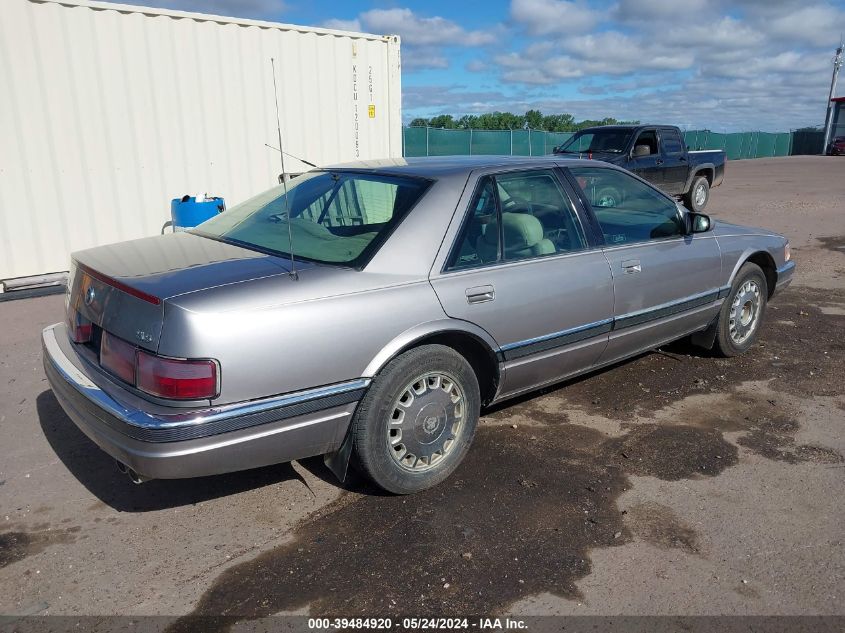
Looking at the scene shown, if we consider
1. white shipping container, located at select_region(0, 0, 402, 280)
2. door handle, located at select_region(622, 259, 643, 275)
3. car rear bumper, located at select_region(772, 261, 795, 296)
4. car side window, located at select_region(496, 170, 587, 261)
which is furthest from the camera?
white shipping container, located at select_region(0, 0, 402, 280)

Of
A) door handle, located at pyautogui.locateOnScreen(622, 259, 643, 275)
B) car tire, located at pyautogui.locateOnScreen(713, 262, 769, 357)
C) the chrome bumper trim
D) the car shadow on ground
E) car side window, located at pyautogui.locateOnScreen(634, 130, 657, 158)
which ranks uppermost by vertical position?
car side window, located at pyautogui.locateOnScreen(634, 130, 657, 158)

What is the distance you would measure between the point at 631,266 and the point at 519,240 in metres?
0.89

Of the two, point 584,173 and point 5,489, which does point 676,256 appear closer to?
point 584,173

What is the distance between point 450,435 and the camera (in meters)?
3.44

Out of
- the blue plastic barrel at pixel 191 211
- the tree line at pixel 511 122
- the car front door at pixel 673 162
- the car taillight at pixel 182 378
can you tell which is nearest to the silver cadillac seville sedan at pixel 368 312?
the car taillight at pixel 182 378

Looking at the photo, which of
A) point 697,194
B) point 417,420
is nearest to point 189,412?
point 417,420

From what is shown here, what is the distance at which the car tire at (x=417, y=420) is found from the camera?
306 cm

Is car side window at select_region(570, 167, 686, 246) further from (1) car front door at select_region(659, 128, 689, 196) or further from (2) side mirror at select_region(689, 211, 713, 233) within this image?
(1) car front door at select_region(659, 128, 689, 196)

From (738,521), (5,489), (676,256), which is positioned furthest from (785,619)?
(5,489)

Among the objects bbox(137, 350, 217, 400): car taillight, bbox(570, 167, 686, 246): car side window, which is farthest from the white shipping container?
bbox(137, 350, 217, 400): car taillight

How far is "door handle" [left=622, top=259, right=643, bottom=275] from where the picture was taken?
13.5 ft

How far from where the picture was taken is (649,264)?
4.28 metres

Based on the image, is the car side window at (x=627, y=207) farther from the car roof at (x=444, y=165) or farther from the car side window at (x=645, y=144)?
the car side window at (x=645, y=144)

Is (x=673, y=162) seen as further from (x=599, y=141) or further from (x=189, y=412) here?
(x=189, y=412)
